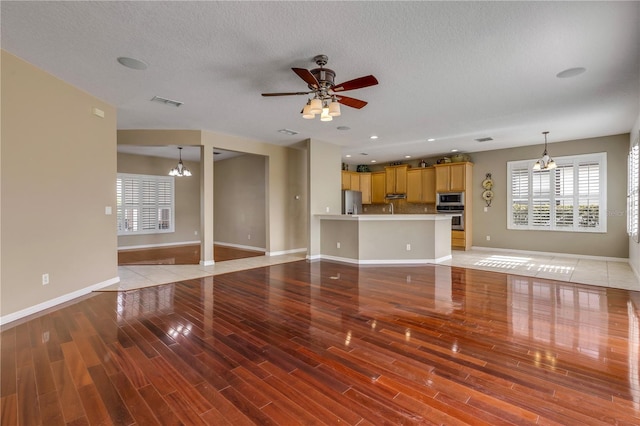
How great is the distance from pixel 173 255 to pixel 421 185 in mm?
7078

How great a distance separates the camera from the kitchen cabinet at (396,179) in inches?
370

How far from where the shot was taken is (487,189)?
8.20 meters

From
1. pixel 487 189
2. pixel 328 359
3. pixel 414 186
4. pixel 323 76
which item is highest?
pixel 323 76

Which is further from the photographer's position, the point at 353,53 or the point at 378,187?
the point at 378,187

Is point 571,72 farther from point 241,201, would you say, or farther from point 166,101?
point 241,201

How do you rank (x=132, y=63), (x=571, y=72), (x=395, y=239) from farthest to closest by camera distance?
1. (x=395, y=239)
2. (x=571, y=72)
3. (x=132, y=63)

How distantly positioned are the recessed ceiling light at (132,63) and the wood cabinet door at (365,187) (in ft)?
25.2

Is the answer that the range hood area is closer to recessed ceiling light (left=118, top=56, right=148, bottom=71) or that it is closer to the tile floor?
the tile floor

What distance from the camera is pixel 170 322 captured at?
3.13 meters

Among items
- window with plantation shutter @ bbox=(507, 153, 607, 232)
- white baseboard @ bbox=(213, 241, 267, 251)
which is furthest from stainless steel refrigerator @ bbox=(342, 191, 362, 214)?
window with plantation shutter @ bbox=(507, 153, 607, 232)

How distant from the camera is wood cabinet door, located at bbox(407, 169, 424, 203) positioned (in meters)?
9.05

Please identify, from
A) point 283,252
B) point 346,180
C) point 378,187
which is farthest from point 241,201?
point 378,187

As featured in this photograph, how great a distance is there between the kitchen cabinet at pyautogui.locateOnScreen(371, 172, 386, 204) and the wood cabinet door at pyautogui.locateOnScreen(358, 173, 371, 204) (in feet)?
0.35

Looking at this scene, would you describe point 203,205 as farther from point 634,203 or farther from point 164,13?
point 634,203
